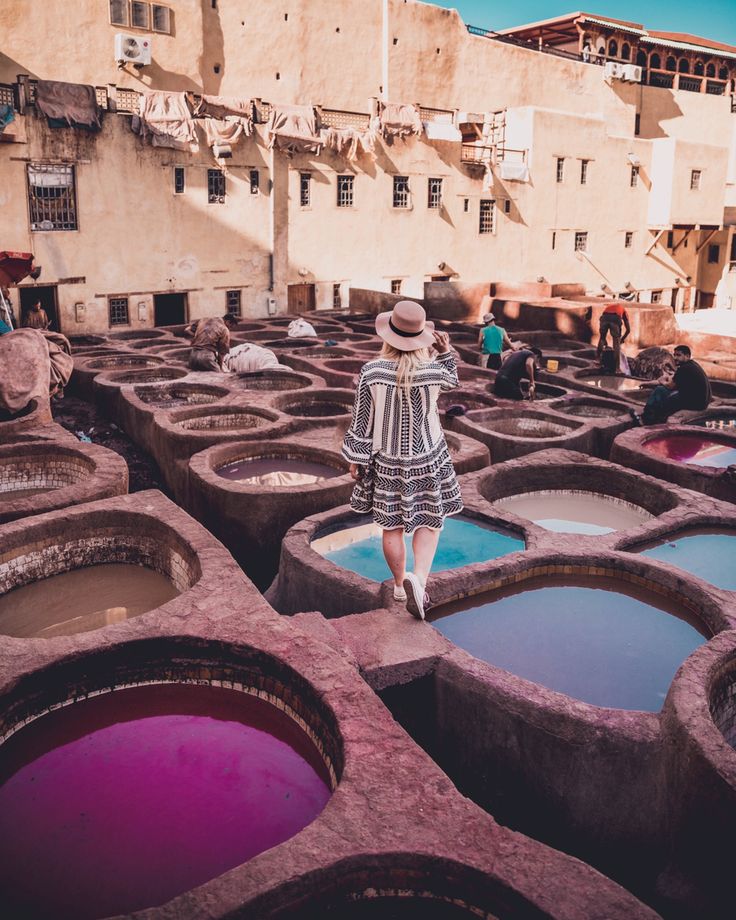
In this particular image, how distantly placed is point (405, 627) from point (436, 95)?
98.1 feet

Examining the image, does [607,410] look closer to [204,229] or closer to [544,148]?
[204,229]

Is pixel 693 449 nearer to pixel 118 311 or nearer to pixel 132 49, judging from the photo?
pixel 118 311

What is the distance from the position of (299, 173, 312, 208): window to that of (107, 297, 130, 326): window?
21.0 ft

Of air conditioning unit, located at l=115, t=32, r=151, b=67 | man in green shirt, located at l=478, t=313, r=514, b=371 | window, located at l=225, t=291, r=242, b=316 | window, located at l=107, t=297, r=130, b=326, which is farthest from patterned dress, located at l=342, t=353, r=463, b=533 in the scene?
air conditioning unit, located at l=115, t=32, r=151, b=67

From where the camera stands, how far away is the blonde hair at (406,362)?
4586 mm

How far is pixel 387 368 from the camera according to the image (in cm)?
461

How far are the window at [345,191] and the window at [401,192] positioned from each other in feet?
5.81

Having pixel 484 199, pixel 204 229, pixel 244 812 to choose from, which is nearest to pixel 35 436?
pixel 244 812

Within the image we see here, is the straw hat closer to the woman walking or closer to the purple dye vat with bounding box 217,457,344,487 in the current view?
the woman walking

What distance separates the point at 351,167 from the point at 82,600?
→ 2206cm

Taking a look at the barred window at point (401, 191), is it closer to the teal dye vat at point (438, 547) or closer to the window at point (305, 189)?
the window at point (305, 189)

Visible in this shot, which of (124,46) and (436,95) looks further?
(436,95)

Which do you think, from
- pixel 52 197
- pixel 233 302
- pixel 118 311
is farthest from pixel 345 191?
pixel 52 197

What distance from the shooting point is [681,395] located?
11.2 metres
